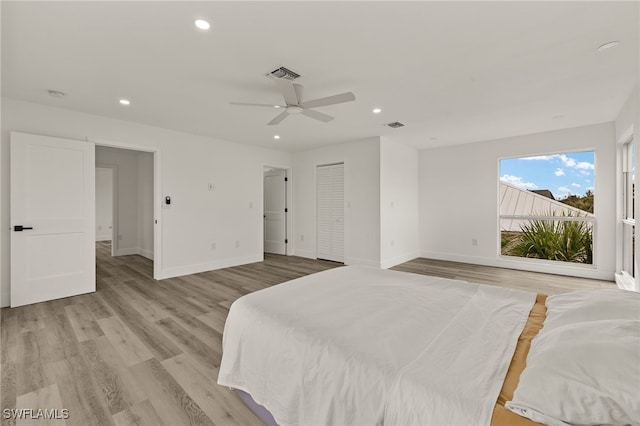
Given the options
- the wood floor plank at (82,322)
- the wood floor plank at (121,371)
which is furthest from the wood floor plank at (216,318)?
the wood floor plank at (82,322)

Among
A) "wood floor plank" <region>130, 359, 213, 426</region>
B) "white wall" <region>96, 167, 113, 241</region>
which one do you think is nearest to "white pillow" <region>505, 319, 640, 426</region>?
"wood floor plank" <region>130, 359, 213, 426</region>

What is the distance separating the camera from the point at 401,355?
110 cm

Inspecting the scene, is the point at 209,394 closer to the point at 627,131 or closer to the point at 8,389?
the point at 8,389

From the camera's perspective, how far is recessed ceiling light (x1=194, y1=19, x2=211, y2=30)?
76.5 inches

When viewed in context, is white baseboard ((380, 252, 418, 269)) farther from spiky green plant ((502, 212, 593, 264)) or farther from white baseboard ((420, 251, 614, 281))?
spiky green plant ((502, 212, 593, 264))

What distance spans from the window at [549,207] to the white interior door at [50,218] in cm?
696

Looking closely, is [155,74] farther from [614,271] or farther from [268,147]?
[614,271]

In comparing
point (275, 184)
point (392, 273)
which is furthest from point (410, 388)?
point (275, 184)

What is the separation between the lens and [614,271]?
14.2ft

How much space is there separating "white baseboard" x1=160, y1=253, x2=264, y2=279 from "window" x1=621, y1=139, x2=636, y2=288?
236 inches

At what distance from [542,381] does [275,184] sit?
641 centimetres

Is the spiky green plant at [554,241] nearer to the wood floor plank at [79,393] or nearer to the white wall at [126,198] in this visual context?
the wood floor plank at [79,393]

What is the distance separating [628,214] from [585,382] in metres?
4.77

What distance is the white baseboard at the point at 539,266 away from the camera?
14.6 ft
